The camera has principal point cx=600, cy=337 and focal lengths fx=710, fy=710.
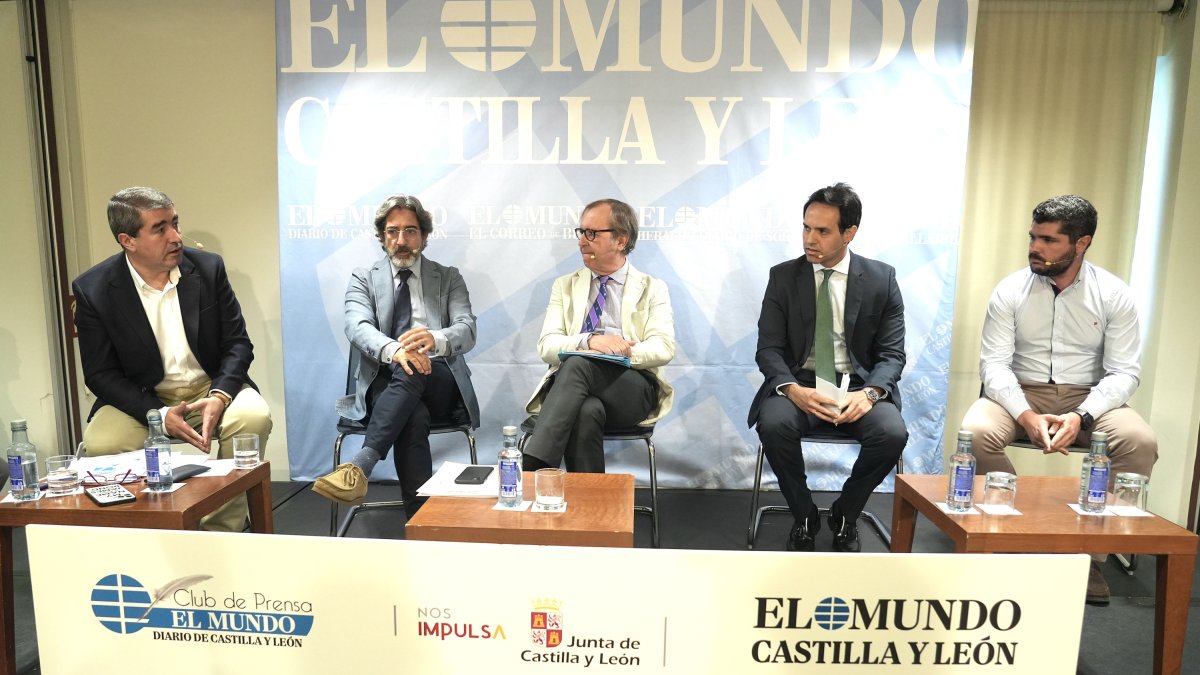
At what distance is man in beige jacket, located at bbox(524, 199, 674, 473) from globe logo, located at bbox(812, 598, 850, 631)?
→ 1609 mm

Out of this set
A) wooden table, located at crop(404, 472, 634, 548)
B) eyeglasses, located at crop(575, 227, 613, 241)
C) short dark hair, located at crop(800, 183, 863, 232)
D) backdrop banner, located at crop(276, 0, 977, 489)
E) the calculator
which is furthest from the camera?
backdrop banner, located at crop(276, 0, 977, 489)

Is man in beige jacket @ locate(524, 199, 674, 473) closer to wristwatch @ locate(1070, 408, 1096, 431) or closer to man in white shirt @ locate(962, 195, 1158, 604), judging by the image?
man in white shirt @ locate(962, 195, 1158, 604)

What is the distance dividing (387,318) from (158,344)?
859 mm

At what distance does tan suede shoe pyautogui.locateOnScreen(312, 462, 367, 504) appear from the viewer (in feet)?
7.29

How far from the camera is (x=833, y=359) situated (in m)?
2.93

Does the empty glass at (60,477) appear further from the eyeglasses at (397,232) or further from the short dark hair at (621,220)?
the short dark hair at (621,220)

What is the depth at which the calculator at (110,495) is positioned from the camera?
1835 mm

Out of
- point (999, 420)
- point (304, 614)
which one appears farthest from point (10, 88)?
point (999, 420)

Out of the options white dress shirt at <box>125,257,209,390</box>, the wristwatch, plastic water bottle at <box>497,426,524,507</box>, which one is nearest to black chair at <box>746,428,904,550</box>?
the wristwatch

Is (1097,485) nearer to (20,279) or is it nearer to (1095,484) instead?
(1095,484)

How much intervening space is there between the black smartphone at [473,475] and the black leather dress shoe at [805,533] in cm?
128

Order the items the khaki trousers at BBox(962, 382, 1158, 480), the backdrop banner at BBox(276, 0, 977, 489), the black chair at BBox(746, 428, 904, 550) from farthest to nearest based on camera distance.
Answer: the backdrop banner at BBox(276, 0, 977, 489)
the black chair at BBox(746, 428, 904, 550)
the khaki trousers at BBox(962, 382, 1158, 480)

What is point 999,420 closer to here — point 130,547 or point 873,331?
point 873,331

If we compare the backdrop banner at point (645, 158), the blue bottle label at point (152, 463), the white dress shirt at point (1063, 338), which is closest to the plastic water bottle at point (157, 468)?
the blue bottle label at point (152, 463)
